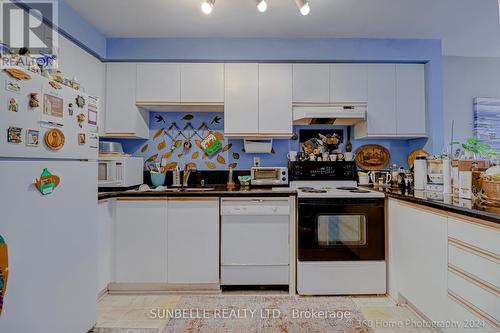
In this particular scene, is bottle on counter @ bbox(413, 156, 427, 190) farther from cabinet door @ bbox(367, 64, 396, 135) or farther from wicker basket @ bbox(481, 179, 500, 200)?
wicker basket @ bbox(481, 179, 500, 200)

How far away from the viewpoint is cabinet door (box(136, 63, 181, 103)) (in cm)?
272

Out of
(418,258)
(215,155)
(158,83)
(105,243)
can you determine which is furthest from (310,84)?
(105,243)

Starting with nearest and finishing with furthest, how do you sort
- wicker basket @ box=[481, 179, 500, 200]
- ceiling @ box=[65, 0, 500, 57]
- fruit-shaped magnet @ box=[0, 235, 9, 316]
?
fruit-shaped magnet @ box=[0, 235, 9, 316]
wicker basket @ box=[481, 179, 500, 200]
ceiling @ box=[65, 0, 500, 57]

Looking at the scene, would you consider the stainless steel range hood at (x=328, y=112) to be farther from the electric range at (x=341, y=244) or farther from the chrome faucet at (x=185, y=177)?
the chrome faucet at (x=185, y=177)

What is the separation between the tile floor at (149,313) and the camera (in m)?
1.89

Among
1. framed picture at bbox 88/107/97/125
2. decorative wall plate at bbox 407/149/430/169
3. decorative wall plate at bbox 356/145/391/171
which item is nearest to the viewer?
framed picture at bbox 88/107/97/125

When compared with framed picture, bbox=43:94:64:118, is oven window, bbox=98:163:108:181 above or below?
below

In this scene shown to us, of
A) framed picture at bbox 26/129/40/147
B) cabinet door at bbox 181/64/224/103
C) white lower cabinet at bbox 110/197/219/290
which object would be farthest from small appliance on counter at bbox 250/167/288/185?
framed picture at bbox 26/129/40/147

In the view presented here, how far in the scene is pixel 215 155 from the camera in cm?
306

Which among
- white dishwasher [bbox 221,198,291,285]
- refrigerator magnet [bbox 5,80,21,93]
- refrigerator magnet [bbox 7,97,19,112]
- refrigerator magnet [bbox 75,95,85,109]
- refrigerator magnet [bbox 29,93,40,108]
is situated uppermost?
refrigerator magnet [bbox 75,95,85,109]

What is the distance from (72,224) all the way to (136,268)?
3.16ft

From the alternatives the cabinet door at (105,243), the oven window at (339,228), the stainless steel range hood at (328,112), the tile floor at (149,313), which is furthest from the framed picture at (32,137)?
the stainless steel range hood at (328,112)

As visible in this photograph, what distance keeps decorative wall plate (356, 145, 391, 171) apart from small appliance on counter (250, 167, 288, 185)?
2.94ft

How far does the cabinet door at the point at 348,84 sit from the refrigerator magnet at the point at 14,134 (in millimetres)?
2491
